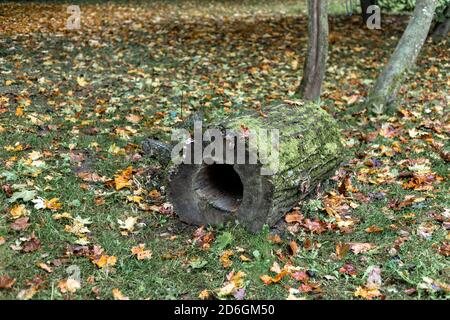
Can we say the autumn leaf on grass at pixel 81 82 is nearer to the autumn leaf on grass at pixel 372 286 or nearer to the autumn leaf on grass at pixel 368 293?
the autumn leaf on grass at pixel 372 286

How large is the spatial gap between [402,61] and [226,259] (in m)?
4.92

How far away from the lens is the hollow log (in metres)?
4.56

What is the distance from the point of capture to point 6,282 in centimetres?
378

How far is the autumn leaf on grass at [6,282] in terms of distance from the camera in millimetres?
3758

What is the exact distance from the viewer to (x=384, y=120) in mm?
7484

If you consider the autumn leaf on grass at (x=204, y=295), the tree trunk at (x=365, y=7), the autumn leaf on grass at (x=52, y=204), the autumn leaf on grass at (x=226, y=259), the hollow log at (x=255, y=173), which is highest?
the tree trunk at (x=365, y=7)

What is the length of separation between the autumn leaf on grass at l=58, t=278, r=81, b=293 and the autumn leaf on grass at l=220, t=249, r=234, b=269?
117 cm

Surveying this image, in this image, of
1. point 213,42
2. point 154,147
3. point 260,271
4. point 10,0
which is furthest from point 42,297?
A: point 10,0

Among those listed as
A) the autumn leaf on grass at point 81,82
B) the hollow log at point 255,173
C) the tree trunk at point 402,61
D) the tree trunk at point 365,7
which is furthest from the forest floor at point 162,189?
the tree trunk at point 365,7

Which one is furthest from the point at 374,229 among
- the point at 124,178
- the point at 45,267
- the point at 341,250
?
the point at 45,267

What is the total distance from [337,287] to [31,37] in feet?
29.1

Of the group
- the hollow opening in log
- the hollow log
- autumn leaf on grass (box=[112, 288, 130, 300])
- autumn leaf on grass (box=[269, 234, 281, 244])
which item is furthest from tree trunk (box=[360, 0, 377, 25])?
autumn leaf on grass (box=[112, 288, 130, 300])

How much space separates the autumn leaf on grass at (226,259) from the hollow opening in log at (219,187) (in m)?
0.45
